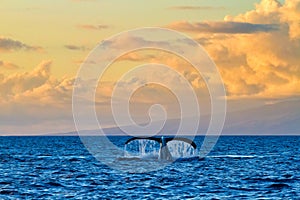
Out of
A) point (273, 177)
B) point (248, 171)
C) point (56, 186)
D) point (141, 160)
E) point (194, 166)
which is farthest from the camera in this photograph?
point (141, 160)

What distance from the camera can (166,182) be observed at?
210 ft

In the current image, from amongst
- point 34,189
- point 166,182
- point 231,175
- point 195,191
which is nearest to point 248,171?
point 231,175

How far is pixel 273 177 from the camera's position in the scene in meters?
70.6

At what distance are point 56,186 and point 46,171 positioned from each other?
1815 cm

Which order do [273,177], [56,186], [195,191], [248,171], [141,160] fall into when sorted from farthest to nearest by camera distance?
1. [141,160]
2. [248,171]
3. [273,177]
4. [56,186]
5. [195,191]

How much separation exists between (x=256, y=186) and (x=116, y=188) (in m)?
11.6

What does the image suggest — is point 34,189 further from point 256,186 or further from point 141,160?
point 141,160

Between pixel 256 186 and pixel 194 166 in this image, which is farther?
pixel 194 166

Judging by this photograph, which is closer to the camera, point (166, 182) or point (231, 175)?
point (166, 182)

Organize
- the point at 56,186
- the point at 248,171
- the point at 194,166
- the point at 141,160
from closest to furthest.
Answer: the point at 56,186
the point at 248,171
the point at 194,166
the point at 141,160

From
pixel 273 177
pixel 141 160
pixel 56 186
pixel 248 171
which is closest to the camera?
pixel 56 186

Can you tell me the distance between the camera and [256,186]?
61.5 metres

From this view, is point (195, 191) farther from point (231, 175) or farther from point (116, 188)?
point (231, 175)

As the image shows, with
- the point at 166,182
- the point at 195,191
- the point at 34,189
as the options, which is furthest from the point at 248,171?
the point at 34,189
